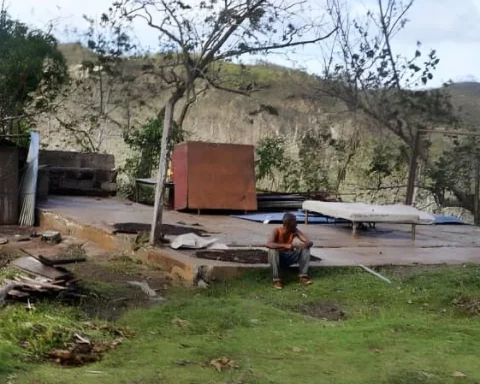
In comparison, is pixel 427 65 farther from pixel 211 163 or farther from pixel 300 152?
pixel 211 163

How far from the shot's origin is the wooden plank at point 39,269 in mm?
7766

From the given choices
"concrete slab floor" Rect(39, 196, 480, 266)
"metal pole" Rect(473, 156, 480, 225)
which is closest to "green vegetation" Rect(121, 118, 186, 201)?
"concrete slab floor" Rect(39, 196, 480, 266)

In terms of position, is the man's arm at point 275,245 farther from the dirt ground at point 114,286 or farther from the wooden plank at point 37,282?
the wooden plank at point 37,282

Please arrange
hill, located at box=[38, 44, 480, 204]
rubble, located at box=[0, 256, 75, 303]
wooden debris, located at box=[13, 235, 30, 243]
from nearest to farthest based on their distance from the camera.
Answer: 1. rubble, located at box=[0, 256, 75, 303]
2. wooden debris, located at box=[13, 235, 30, 243]
3. hill, located at box=[38, 44, 480, 204]

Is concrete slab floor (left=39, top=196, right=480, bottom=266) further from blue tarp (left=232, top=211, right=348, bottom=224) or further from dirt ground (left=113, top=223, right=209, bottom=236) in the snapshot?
blue tarp (left=232, top=211, right=348, bottom=224)

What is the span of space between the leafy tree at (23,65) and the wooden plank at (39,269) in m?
9.46

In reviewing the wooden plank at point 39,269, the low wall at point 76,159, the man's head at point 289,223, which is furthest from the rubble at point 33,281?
the low wall at point 76,159

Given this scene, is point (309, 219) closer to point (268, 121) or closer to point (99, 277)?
point (99, 277)

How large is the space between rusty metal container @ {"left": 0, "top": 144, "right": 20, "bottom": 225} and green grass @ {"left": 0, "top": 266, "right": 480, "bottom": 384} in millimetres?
6951

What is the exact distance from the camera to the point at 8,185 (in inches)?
572

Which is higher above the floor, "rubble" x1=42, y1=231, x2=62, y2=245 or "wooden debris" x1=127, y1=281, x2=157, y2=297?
"rubble" x1=42, y1=231, x2=62, y2=245

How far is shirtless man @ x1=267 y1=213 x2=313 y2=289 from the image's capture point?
8.79m

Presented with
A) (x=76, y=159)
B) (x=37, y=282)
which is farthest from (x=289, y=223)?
(x=76, y=159)

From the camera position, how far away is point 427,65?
19.9 meters
